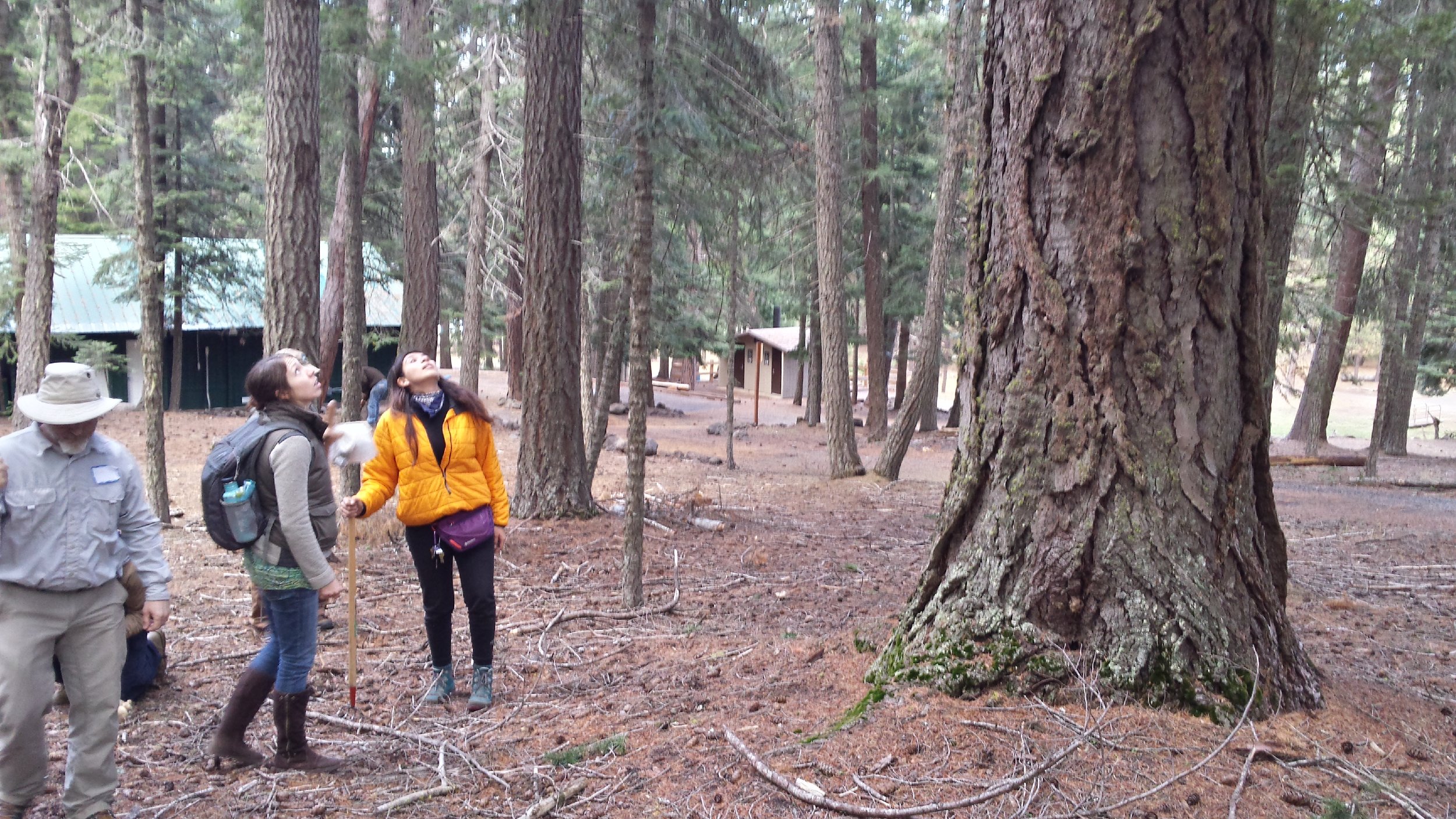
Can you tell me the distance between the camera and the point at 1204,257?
138 inches

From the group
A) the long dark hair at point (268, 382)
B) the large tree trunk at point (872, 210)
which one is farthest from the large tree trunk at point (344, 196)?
the large tree trunk at point (872, 210)

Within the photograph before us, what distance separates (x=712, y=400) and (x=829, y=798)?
37860 millimetres

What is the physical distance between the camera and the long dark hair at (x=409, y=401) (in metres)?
4.71

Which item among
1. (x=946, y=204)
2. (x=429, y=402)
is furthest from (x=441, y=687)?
(x=946, y=204)

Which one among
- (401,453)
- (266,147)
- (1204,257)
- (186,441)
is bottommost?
(186,441)

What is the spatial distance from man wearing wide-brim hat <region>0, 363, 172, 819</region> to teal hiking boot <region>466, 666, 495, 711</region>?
161cm

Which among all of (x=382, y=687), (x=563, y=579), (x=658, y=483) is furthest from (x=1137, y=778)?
(x=658, y=483)

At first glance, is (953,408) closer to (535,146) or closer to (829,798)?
(535,146)

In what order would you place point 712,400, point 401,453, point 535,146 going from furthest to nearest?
point 712,400
point 535,146
point 401,453

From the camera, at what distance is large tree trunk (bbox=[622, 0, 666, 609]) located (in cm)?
627

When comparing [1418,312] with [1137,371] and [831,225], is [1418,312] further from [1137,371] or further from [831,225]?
[1137,371]

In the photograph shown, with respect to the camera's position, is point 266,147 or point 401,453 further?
point 266,147

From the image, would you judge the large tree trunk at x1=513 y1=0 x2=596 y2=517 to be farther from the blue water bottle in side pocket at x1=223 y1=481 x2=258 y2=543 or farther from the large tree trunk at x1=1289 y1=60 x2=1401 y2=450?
the large tree trunk at x1=1289 y1=60 x2=1401 y2=450

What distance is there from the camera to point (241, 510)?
3773 millimetres
